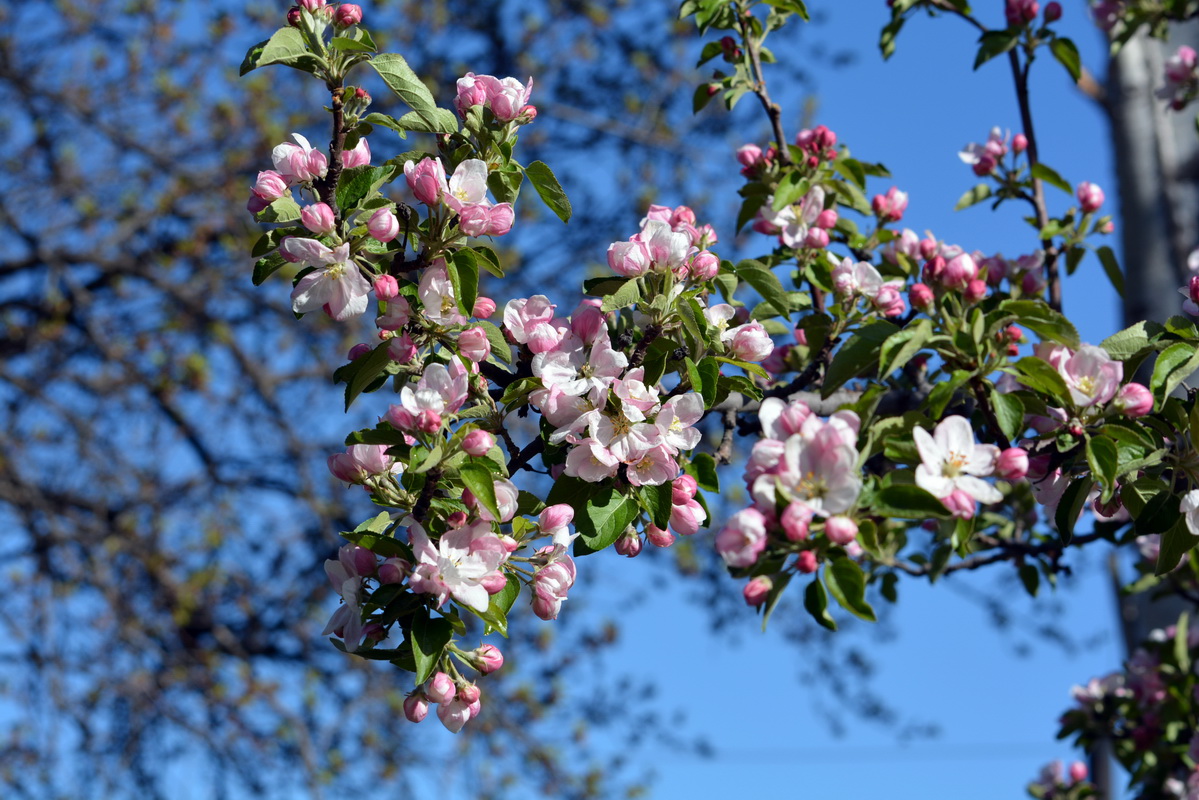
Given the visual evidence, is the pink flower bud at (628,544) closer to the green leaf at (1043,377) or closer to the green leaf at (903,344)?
the green leaf at (903,344)

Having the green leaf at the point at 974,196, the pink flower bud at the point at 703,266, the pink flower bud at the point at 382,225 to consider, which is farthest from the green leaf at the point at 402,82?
the green leaf at the point at 974,196

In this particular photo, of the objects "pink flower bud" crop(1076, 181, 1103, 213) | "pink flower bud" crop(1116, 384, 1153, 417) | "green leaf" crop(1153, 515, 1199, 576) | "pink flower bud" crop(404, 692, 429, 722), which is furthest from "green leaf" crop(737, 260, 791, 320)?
"pink flower bud" crop(1076, 181, 1103, 213)

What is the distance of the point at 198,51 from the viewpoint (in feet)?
16.4

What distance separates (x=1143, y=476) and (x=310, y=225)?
1.04 m

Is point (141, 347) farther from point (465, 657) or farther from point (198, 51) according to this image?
point (465, 657)

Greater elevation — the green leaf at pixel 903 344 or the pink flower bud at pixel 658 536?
the green leaf at pixel 903 344

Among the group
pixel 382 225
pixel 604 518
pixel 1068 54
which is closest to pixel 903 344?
pixel 604 518

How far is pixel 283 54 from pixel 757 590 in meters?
0.79

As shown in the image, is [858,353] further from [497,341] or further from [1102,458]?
[497,341]

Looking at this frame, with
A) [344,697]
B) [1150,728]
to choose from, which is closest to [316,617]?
[344,697]

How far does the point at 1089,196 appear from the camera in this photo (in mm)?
2135

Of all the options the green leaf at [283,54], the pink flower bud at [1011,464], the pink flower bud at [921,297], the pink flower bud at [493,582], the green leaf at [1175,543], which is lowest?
the pink flower bud at [493,582]

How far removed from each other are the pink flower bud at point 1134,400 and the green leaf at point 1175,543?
0.52 ft

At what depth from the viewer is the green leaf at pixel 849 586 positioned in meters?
1.04
